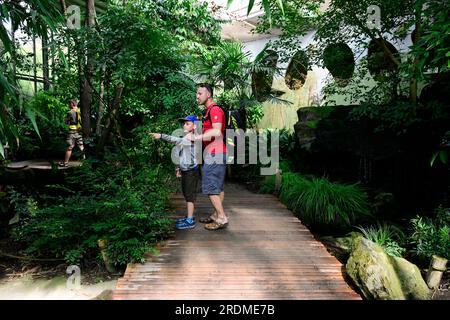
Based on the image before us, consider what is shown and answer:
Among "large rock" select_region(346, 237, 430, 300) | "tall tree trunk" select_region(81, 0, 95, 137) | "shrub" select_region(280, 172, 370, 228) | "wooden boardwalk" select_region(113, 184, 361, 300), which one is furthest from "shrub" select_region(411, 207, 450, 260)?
"tall tree trunk" select_region(81, 0, 95, 137)

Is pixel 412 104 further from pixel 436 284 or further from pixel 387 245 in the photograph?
pixel 436 284

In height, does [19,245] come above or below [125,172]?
below

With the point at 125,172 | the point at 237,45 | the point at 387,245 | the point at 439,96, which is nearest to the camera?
the point at 387,245

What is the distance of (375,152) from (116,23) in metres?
4.73

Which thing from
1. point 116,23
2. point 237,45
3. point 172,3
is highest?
point 172,3

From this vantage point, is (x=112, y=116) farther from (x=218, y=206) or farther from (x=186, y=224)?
(x=218, y=206)

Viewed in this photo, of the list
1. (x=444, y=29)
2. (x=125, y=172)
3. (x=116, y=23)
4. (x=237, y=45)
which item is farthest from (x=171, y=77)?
(x=444, y=29)

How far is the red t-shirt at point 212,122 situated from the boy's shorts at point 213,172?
64mm

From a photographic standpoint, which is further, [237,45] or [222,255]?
[237,45]

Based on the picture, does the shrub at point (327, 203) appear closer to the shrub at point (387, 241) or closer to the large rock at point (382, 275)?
the shrub at point (387, 241)

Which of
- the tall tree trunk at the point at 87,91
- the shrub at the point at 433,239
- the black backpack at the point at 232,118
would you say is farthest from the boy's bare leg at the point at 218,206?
the tall tree trunk at the point at 87,91

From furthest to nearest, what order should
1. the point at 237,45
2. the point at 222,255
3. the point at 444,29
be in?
the point at 237,45
the point at 222,255
the point at 444,29

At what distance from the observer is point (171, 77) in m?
5.38

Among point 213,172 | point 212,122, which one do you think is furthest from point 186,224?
point 212,122
